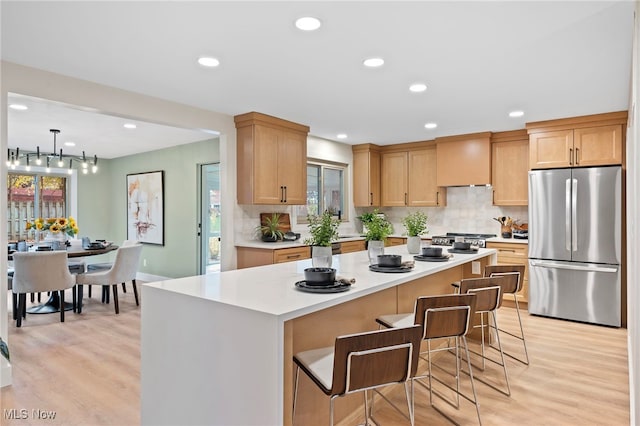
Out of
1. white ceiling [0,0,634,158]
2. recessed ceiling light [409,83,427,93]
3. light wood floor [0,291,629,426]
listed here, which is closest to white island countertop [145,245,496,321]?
light wood floor [0,291,629,426]

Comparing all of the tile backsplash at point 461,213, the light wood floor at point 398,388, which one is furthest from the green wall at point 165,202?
the light wood floor at point 398,388

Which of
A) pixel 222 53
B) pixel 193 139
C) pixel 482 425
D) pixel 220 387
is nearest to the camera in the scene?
pixel 220 387

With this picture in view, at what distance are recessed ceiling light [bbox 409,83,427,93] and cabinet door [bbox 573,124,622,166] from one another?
2.36m

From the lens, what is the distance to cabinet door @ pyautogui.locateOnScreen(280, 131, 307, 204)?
487 cm

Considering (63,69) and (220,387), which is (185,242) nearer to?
(63,69)

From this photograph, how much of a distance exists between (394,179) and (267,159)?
2.78m

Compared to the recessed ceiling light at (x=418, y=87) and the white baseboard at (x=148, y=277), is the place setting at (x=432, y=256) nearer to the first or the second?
the recessed ceiling light at (x=418, y=87)

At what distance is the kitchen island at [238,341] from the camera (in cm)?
152

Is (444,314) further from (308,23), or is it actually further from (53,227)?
(53,227)

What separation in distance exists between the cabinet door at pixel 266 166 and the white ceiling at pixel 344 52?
337mm

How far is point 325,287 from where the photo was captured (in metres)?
1.89

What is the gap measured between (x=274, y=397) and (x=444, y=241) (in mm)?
3552

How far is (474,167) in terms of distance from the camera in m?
5.66

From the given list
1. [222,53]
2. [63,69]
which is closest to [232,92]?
[222,53]
